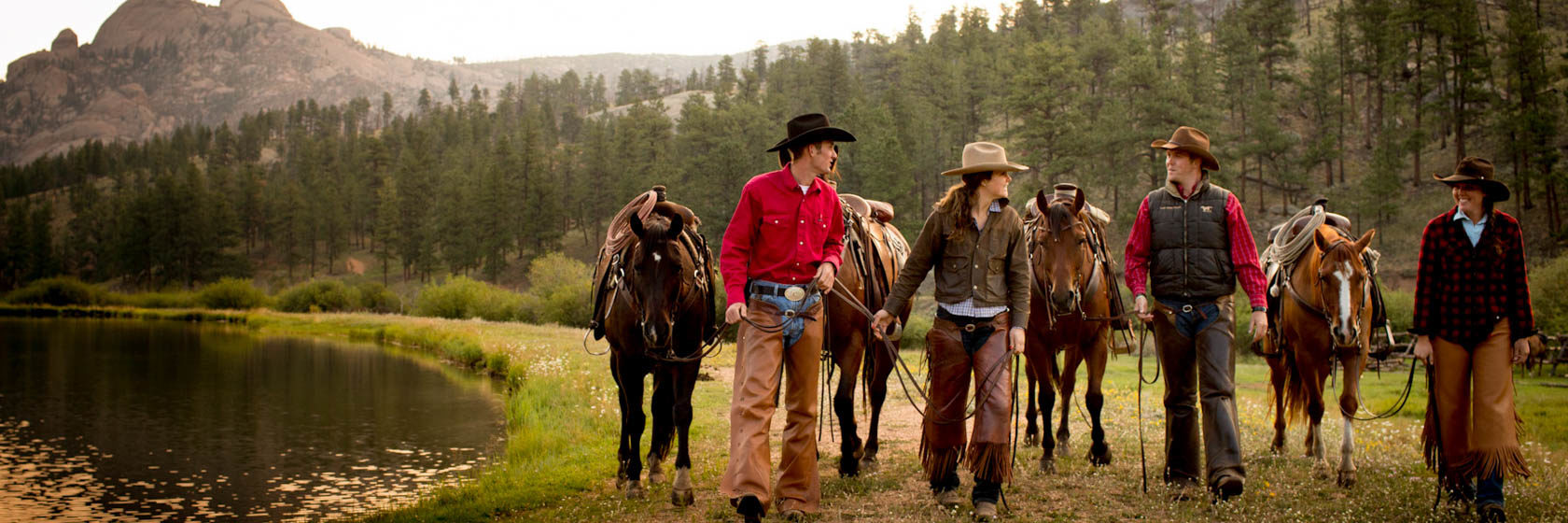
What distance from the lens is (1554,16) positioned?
6462 cm

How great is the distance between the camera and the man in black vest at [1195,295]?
674 cm

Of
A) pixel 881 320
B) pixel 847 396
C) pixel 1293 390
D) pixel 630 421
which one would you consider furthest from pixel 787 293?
pixel 1293 390

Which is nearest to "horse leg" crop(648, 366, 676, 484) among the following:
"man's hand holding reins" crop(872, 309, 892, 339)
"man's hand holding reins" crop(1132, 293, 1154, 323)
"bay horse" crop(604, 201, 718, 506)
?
"bay horse" crop(604, 201, 718, 506)

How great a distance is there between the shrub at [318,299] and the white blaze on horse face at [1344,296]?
6453 centimetres

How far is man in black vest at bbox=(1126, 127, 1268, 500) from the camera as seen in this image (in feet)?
22.1

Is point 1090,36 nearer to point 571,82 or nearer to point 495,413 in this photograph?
point 495,413

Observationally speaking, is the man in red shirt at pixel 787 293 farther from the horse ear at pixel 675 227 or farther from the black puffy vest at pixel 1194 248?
the black puffy vest at pixel 1194 248

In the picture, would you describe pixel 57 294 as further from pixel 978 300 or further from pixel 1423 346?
pixel 1423 346

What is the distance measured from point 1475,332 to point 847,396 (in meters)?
4.45

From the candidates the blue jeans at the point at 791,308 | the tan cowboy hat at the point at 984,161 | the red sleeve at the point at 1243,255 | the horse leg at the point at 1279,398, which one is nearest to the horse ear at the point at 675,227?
the blue jeans at the point at 791,308

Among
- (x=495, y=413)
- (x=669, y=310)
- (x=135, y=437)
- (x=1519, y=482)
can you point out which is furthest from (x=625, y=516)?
(x=135, y=437)

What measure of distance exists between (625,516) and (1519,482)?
714 centimetres

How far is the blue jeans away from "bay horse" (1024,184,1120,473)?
2387 mm

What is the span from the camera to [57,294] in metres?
64.9
